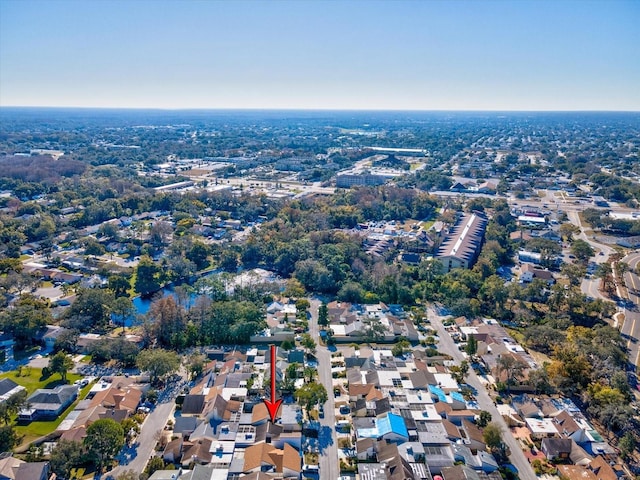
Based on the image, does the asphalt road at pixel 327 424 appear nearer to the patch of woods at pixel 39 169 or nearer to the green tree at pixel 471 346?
the green tree at pixel 471 346

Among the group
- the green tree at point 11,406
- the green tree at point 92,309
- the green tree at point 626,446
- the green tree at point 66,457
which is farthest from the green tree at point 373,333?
the green tree at point 11,406

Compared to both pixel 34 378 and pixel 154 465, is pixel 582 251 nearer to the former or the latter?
pixel 154 465

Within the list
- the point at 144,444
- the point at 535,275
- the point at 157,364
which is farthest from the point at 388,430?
the point at 535,275

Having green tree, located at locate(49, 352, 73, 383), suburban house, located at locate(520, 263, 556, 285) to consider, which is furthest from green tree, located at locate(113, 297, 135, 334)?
suburban house, located at locate(520, 263, 556, 285)

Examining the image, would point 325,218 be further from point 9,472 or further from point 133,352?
point 9,472

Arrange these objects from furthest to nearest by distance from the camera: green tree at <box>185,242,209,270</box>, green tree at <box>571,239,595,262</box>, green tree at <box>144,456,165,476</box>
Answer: green tree at <box>571,239,595,262</box> < green tree at <box>185,242,209,270</box> < green tree at <box>144,456,165,476</box>

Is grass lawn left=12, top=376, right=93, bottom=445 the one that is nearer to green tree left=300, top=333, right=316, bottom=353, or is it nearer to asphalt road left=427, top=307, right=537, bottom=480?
green tree left=300, top=333, right=316, bottom=353

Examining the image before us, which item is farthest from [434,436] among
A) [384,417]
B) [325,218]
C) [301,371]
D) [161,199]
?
[161,199]
